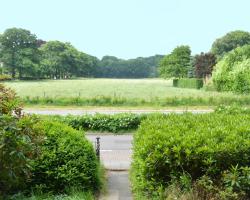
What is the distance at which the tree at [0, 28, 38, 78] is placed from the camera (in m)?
101

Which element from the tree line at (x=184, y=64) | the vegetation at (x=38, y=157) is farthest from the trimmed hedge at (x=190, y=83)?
the vegetation at (x=38, y=157)

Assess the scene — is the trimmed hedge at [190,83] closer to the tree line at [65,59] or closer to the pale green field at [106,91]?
the pale green field at [106,91]

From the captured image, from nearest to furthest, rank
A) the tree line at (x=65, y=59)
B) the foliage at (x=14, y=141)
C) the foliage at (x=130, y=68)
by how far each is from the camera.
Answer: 1. the foliage at (x=14, y=141)
2. the tree line at (x=65, y=59)
3. the foliage at (x=130, y=68)

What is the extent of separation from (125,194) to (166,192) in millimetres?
1619

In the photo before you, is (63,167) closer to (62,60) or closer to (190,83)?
(190,83)

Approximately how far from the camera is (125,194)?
8055mm

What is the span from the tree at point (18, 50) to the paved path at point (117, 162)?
86.6 m

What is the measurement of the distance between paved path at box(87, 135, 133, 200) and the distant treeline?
6386 cm

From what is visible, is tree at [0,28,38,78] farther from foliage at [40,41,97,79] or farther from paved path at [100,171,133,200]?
paved path at [100,171,133,200]

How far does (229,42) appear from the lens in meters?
112

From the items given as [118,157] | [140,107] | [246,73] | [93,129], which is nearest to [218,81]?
[246,73]

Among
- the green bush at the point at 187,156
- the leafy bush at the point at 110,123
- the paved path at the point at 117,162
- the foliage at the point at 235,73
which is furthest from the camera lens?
the foliage at the point at 235,73

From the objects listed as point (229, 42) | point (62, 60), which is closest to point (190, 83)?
point (229, 42)

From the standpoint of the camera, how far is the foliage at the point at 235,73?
4389 centimetres
